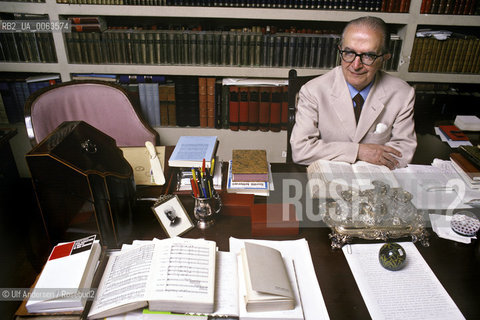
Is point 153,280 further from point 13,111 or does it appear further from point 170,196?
point 13,111

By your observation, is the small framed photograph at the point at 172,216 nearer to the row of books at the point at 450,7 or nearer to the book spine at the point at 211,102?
the book spine at the point at 211,102

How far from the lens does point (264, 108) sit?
8.89 ft

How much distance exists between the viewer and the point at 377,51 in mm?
1581

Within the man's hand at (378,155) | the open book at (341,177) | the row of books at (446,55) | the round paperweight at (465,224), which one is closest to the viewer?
the round paperweight at (465,224)

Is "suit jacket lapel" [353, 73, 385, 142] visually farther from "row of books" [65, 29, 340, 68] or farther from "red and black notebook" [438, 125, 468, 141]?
"row of books" [65, 29, 340, 68]

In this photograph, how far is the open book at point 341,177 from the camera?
1.26 m

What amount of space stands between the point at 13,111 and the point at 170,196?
222 centimetres

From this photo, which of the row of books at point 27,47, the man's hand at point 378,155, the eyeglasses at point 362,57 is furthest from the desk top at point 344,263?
the row of books at point 27,47

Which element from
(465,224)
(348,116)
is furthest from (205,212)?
(348,116)

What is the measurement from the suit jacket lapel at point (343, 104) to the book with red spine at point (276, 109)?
0.91 meters

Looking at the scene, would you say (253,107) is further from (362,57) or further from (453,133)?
(453,133)

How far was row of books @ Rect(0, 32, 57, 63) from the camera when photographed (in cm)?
253

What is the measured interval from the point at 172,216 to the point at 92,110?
3.72 ft

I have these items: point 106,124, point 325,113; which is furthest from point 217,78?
point 325,113
